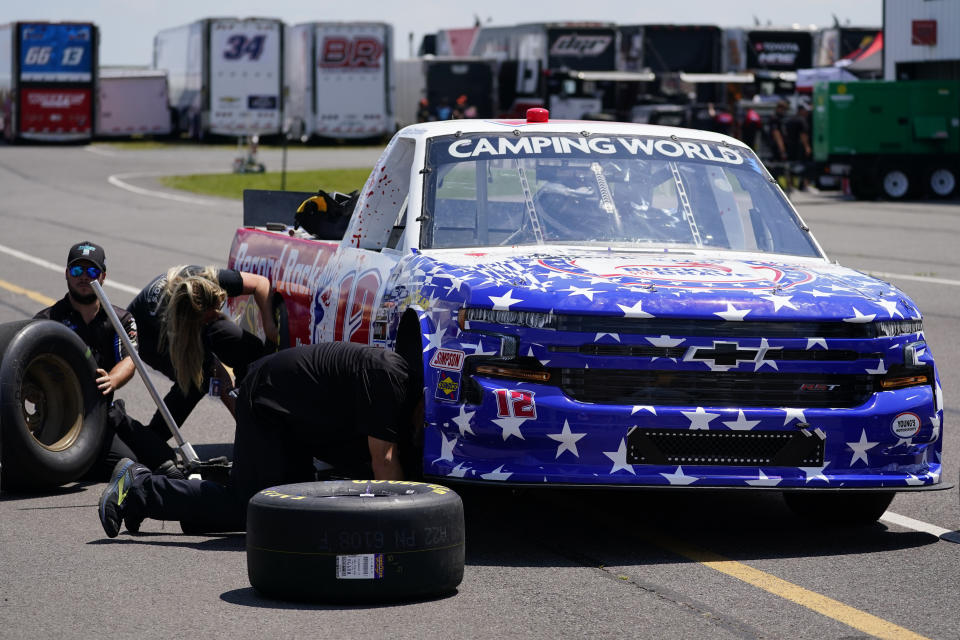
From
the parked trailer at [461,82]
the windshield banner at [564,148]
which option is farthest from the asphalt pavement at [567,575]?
the parked trailer at [461,82]

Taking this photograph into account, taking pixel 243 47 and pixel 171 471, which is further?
pixel 243 47

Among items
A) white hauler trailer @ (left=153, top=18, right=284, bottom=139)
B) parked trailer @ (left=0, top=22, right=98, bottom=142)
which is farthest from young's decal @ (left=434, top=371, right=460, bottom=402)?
parked trailer @ (left=0, top=22, right=98, bottom=142)

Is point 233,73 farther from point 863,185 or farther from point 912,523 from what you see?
point 912,523

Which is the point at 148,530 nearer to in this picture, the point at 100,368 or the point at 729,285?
the point at 100,368

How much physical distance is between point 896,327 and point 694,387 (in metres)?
0.88

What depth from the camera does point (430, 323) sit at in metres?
6.47

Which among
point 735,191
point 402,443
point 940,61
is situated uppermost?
point 940,61

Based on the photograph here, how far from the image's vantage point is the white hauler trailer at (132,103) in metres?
55.2

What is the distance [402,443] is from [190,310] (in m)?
1.49

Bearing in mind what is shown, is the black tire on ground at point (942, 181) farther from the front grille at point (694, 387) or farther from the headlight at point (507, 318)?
the headlight at point (507, 318)

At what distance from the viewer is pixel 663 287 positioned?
631 centimetres

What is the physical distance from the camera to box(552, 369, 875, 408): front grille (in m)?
6.14

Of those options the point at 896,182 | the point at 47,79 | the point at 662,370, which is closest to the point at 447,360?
the point at 662,370

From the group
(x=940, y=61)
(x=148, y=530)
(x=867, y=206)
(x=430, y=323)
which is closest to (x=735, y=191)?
(x=430, y=323)
